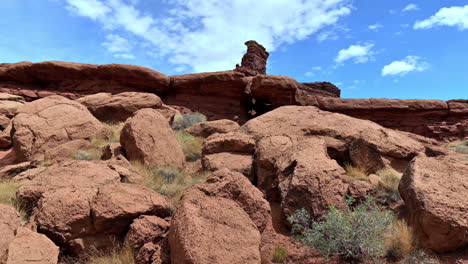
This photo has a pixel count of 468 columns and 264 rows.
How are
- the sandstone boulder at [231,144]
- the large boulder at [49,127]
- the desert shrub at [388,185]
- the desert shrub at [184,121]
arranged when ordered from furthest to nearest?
1. the desert shrub at [184,121]
2. the large boulder at [49,127]
3. the sandstone boulder at [231,144]
4. the desert shrub at [388,185]

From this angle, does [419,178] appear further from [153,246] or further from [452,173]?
[153,246]

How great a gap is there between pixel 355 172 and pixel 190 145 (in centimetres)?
494

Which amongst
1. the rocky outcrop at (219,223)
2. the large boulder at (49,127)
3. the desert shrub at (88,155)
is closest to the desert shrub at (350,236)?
the rocky outcrop at (219,223)

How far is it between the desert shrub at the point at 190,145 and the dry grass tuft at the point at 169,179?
5.49 ft

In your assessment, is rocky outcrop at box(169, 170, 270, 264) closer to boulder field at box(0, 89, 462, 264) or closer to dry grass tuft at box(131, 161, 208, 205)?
boulder field at box(0, 89, 462, 264)

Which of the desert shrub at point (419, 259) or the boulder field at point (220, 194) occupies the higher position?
the boulder field at point (220, 194)

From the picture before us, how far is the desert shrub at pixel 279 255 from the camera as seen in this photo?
446 cm

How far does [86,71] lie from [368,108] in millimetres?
14351

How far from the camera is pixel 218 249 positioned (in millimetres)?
3609

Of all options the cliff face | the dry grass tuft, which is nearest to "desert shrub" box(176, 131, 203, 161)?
the dry grass tuft

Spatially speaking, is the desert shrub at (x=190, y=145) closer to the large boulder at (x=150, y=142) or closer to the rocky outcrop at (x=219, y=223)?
the large boulder at (x=150, y=142)

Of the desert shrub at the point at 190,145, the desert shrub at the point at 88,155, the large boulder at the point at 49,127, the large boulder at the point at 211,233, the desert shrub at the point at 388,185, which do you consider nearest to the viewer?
the large boulder at the point at 211,233

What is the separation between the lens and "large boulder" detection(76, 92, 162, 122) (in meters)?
12.9

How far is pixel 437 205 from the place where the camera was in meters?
4.59
